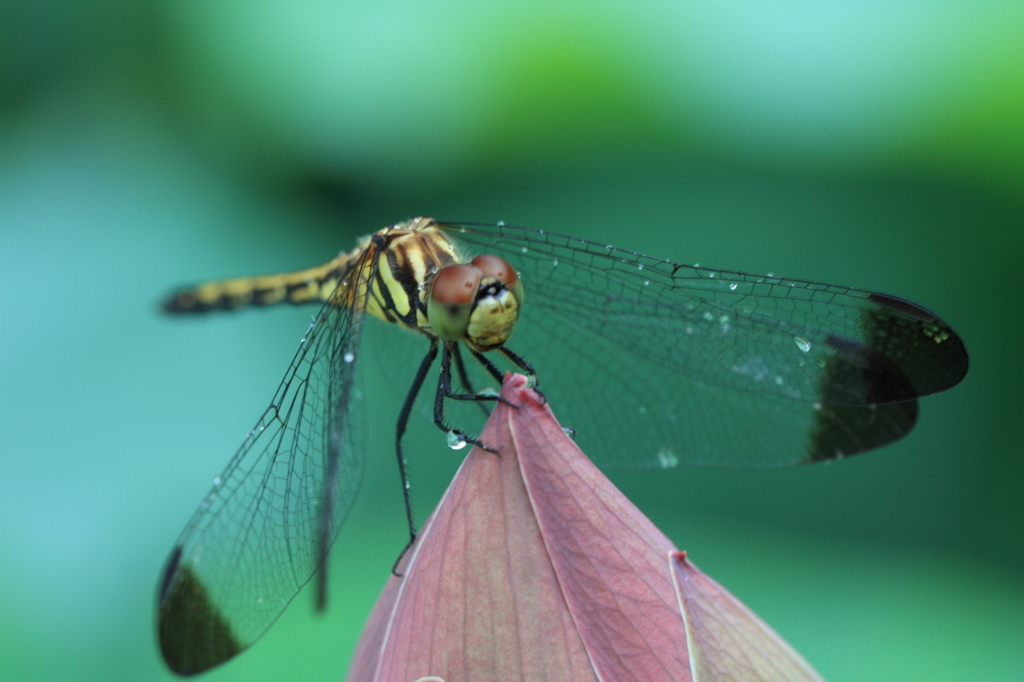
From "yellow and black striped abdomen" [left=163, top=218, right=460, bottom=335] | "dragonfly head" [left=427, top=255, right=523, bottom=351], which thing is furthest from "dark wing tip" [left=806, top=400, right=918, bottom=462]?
"yellow and black striped abdomen" [left=163, top=218, right=460, bottom=335]

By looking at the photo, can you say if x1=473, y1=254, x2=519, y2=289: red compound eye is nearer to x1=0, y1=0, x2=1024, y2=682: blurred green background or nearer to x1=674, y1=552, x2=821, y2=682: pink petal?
x1=674, y1=552, x2=821, y2=682: pink petal

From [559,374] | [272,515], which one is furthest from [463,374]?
[272,515]

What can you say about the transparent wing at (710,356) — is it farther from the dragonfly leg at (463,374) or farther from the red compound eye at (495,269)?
the red compound eye at (495,269)

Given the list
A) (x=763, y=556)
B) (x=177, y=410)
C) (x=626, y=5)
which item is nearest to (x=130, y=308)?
(x=177, y=410)

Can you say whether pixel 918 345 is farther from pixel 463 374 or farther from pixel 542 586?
pixel 463 374

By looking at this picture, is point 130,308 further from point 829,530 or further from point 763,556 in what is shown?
point 829,530

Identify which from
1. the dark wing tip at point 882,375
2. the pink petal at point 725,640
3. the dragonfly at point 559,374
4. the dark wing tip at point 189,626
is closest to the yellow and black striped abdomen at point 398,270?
the dragonfly at point 559,374
